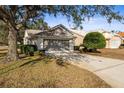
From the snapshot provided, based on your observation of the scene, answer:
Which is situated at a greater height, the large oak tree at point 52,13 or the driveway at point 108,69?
the large oak tree at point 52,13

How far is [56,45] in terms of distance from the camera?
3659 cm

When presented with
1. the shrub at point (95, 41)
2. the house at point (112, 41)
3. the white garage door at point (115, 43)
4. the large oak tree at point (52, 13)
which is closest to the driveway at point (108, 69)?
the large oak tree at point (52, 13)

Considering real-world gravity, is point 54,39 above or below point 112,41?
above

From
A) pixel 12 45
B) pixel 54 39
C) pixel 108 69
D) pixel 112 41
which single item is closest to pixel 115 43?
pixel 112 41

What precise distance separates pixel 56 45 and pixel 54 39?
3.31 ft

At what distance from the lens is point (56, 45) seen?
3659 centimetres

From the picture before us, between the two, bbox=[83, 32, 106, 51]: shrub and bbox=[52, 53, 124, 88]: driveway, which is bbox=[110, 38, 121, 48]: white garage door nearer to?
bbox=[83, 32, 106, 51]: shrub

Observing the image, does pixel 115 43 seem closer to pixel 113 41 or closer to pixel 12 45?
pixel 113 41

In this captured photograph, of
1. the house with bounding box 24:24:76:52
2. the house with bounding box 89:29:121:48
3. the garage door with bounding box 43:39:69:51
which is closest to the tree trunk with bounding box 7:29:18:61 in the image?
the house with bounding box 24:24:76:52

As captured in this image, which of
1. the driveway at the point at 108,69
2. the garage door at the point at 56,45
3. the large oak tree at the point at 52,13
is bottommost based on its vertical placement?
the driveway at the point at 108,69

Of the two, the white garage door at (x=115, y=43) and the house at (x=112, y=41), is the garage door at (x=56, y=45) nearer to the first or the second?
the house at (x=112, y=41)

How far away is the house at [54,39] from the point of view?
1398 inches

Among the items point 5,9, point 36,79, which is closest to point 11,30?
point 5,9

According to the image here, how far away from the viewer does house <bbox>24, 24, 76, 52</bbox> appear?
3550 cm
